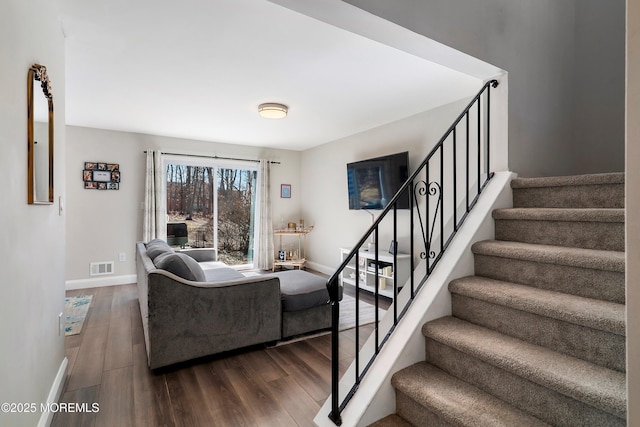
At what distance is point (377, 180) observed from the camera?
4.62 meters

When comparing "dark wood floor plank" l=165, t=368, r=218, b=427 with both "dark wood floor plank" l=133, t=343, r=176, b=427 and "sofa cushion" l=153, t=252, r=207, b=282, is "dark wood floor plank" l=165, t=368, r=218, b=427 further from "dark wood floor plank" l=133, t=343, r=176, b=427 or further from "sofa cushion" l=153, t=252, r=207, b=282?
"sofa cushion" l=153, t=252, r=207, b=282

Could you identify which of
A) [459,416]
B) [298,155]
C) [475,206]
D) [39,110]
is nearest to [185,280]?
[39,110]

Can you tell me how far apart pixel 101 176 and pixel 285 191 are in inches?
128

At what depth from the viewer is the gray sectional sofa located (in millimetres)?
2320

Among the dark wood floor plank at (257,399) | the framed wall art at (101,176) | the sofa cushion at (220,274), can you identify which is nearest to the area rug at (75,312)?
the sofa cushion at (220,274)

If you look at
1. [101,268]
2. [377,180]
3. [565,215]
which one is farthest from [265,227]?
[565,215]

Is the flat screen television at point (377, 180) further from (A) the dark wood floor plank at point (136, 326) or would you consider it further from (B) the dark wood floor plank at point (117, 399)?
(B) the dark wood floor plank at point (117, 399)

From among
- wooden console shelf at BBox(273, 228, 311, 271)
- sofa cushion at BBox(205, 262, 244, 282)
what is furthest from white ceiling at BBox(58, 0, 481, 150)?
wooden console shelf at BBox(273, 228, 311, 271)

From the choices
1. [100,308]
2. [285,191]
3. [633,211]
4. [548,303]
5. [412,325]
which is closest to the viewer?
[633,211]

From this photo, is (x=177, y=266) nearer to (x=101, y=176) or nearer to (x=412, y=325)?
(x=412, y=325)

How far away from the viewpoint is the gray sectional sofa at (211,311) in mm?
2320

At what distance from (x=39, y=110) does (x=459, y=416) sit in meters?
2.37

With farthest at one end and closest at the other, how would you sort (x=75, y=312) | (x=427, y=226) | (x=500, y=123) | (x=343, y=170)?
(x=343, y=170) < (x=75, y=312) < (x=500, y=123) < (x=427, y=226)

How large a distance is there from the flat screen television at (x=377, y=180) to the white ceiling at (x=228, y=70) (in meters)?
0.62
